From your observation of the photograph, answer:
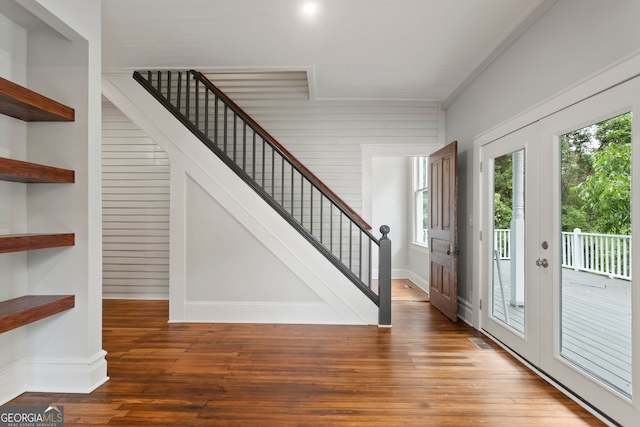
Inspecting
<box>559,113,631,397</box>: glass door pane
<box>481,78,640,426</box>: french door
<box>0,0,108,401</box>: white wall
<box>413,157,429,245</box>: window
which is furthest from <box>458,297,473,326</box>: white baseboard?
<box>0,0,108,401</box>: white wall

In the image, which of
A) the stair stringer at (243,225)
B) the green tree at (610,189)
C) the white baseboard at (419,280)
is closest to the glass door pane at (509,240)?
the green tree at (610,189)

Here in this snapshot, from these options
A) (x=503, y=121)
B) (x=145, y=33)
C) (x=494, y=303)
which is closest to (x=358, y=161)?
(x=503, y=121)

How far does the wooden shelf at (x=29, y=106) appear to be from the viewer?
1945 mm

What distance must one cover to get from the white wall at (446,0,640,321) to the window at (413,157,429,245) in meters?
2.02

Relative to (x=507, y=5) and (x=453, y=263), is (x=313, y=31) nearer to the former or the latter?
(x=507, y=5)

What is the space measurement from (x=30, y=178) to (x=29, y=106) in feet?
1.43

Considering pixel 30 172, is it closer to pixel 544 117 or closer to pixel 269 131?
pixel 269 131

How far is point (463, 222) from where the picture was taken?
4219 mm

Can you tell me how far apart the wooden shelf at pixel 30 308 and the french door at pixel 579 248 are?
11.3 feet

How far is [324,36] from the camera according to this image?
311 cm

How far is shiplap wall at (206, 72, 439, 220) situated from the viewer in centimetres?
492

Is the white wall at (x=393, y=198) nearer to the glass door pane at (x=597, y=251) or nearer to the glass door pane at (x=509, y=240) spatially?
the glass door pane at (x=509, y=240)

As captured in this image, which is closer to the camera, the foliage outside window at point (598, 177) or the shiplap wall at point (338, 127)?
the foliage outside window at point (598, 177)

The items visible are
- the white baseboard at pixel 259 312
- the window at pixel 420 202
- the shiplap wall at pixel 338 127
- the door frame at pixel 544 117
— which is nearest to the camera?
the door frame at pixel 544 117
